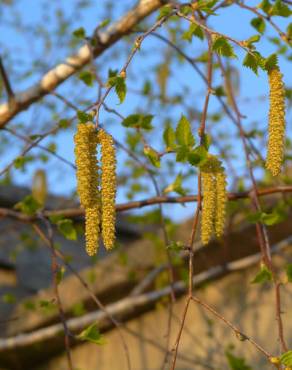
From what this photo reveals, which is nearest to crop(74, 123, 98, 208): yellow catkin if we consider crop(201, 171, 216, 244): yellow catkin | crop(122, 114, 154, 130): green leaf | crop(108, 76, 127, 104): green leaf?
crop(108, 76, 127, 104): green leaf

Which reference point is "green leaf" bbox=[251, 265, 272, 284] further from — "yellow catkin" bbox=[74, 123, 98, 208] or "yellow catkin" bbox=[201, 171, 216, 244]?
"yellow catkin" bbox=[74, 123, 98, 208]

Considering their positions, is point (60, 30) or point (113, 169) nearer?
point (113, 169)

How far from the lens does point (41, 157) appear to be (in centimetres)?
369

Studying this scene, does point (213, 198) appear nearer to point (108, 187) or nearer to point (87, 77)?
point (108, 187)

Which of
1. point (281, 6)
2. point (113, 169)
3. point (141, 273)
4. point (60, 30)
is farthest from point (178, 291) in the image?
point (60, 30)

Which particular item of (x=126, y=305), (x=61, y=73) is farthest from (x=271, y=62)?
(x=126, y=305)

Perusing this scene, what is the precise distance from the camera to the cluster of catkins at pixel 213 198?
1.39 m

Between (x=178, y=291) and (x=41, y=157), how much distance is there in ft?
3.58

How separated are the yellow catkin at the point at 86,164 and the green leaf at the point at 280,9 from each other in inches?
33.3

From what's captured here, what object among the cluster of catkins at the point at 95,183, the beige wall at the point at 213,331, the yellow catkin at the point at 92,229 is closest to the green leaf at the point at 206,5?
the cluster of catkins at the point at 95,183

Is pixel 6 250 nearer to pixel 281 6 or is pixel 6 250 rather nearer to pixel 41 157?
pixel 41 157

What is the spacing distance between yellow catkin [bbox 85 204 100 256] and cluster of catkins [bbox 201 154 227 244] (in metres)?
0.23

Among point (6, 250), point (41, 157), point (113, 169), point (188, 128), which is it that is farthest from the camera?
point (6, 250)

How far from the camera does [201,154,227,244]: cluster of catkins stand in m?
1.39
